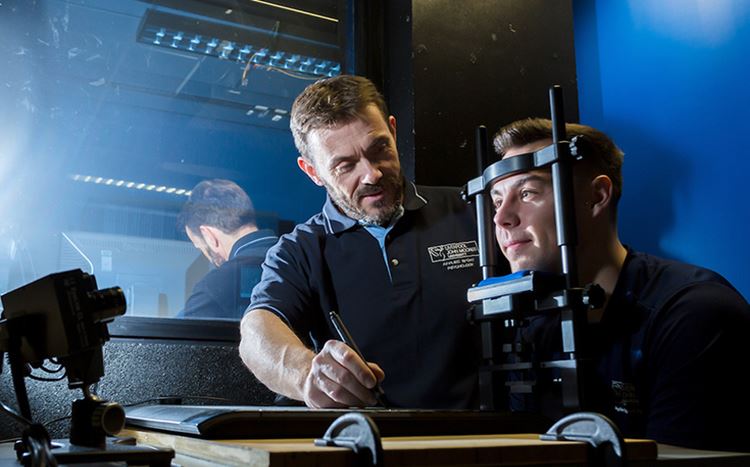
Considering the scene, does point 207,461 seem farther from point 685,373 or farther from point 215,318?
point 215,318

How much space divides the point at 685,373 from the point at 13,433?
4.56ft

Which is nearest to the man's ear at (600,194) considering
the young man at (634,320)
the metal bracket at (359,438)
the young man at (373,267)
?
the young man at (634,320)

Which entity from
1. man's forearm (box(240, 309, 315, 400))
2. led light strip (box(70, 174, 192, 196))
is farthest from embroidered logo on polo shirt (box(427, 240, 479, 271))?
led light strip (box(70, 174, 192, 196))

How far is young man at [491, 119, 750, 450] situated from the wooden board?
27cm

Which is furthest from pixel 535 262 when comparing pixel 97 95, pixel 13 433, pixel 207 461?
pixel 97 95

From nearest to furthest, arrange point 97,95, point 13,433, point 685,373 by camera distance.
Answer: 1. point 685,373
2. point 13,433
3. point 97,95

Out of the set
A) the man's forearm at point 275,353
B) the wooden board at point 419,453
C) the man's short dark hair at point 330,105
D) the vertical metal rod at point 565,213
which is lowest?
the wooden board at point 419,453

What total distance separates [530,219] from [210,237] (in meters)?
1.23

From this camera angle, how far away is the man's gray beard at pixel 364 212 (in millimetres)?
A: 1668

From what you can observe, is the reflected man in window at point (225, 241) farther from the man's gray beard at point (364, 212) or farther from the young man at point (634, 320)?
the young man at point (634, 320)

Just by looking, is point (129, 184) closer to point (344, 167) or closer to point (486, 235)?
point (344, 167)

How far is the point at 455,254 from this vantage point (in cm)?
166

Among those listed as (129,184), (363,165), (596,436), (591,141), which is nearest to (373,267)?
(363,165)

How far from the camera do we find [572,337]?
97 centimetres
